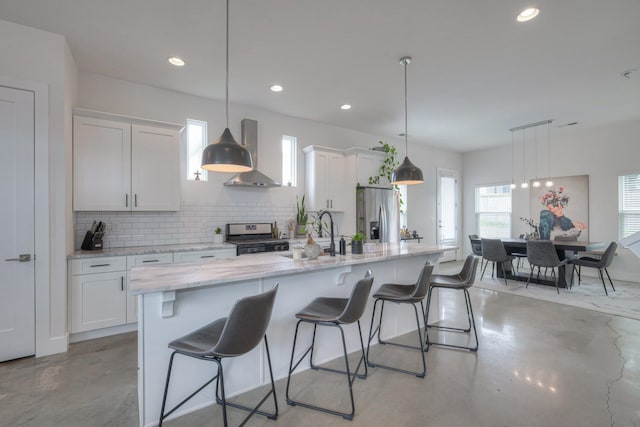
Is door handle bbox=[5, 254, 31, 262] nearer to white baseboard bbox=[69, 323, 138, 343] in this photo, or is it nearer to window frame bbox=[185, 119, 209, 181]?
white baseboard bbox=[69, 323, 138, 343]

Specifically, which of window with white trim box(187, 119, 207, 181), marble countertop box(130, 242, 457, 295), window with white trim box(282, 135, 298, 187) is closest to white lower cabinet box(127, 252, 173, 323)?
marble countertop box(130, 242, 457, 295)

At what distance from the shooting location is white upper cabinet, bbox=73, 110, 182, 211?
3348mm

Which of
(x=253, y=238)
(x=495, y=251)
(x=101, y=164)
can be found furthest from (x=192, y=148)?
(x=495, y=251)

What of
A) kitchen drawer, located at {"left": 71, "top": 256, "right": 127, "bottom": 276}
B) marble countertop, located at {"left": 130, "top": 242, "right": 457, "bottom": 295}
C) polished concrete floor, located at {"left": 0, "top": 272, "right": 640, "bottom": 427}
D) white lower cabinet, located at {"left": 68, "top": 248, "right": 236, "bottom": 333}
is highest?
marble countertop, located at {"left": 130, "top": 242, "right": 457, "bottom": 295}

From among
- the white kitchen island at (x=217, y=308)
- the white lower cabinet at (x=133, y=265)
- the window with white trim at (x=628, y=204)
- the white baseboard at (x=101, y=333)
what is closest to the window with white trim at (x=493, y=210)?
the window with white trim at (x=628, y=204)

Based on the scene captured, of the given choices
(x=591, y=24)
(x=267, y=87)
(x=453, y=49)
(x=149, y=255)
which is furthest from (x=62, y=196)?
(x=591, y=24)

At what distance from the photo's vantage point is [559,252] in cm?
539

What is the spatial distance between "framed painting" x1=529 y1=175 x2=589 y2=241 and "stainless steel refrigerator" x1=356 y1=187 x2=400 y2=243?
3.43 meters

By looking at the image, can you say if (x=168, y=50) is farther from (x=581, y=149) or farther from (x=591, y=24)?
(x=581, y=149)

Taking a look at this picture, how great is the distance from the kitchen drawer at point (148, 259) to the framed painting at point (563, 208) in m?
6.97

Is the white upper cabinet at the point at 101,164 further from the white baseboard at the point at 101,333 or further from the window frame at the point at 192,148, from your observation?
the white baseboard at the point at 101,333

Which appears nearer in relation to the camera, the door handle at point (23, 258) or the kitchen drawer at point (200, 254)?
the door handle at point (23, 258)

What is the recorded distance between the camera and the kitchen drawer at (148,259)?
3.33m

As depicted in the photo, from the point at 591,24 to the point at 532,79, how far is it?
44.2 inches
